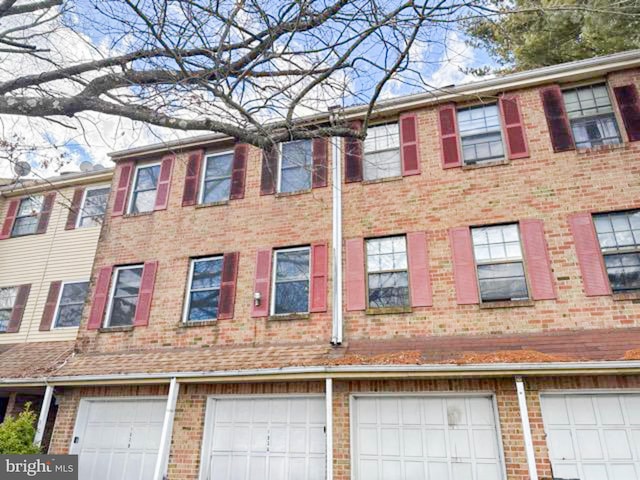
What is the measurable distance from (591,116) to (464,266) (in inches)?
163

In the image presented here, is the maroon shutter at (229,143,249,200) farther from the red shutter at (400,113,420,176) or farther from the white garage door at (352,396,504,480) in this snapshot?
the white garage door at (352,396,504,480)

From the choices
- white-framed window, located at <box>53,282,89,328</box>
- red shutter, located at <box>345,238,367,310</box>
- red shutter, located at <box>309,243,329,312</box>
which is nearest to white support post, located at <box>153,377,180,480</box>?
red shutter, located at <box>309,243,329,312</box>

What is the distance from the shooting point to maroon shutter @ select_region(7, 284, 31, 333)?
12.3m

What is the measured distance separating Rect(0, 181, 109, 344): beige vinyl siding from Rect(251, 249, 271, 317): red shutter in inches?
221

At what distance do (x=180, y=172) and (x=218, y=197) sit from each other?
1378mm

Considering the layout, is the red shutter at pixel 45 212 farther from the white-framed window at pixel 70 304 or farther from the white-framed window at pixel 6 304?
the white-framed window at pixel 70 304

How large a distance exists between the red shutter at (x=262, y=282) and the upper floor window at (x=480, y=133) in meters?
4.73

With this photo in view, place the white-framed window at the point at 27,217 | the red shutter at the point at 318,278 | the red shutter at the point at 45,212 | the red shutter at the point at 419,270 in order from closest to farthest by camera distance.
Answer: the red shutter at the point at 419,270, the red shutter at the point at 318,278, the red shutter at the point at 45,212, the white-framed window at the point at 27,217

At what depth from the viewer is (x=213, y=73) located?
576cm

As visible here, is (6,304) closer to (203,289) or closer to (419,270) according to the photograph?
(203,289)

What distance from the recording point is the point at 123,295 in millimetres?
10727

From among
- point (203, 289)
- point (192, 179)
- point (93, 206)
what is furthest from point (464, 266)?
point (93, 206)

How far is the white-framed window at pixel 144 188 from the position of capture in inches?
459

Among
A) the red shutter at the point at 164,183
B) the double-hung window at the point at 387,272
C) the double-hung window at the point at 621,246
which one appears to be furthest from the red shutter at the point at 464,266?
the red shutter at the point at 164,183
